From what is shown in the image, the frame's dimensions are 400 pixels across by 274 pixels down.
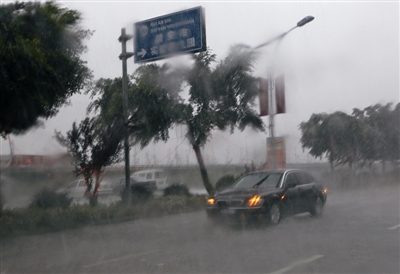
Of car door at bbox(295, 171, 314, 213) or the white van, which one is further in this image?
the white van

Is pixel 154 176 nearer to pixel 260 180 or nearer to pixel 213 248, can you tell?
pixel 260 180

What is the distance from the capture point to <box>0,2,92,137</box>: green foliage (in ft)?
33.0

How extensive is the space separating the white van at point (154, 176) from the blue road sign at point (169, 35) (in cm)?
788

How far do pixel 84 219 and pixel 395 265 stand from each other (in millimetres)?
→ 7808

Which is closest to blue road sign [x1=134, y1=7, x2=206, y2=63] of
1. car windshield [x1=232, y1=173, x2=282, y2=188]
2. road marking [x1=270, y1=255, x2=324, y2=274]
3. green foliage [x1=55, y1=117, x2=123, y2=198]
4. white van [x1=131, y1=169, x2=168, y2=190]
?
green foliage [x1=55, y1=117, x2=123, y2=198]

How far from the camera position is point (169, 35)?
39.0 feet

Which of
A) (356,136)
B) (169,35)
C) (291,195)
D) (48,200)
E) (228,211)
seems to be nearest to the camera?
(228,211)

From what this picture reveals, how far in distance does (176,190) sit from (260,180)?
19.4 feet

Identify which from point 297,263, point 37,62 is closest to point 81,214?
point 37,62

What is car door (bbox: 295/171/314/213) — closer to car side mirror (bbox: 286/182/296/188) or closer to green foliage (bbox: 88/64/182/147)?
car side mirror (bbox: 286/182/296/188)

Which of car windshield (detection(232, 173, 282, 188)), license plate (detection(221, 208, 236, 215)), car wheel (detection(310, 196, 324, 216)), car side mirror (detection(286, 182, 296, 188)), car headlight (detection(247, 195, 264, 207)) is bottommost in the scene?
car wheel (detection(310, 196, 324, 216))

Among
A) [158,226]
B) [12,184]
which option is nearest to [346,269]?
[158,226]

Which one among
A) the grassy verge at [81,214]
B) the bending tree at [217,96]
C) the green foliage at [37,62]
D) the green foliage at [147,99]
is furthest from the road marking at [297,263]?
the bending tree at [217,96]

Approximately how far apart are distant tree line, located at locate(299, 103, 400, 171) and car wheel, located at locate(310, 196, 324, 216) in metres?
11.0
